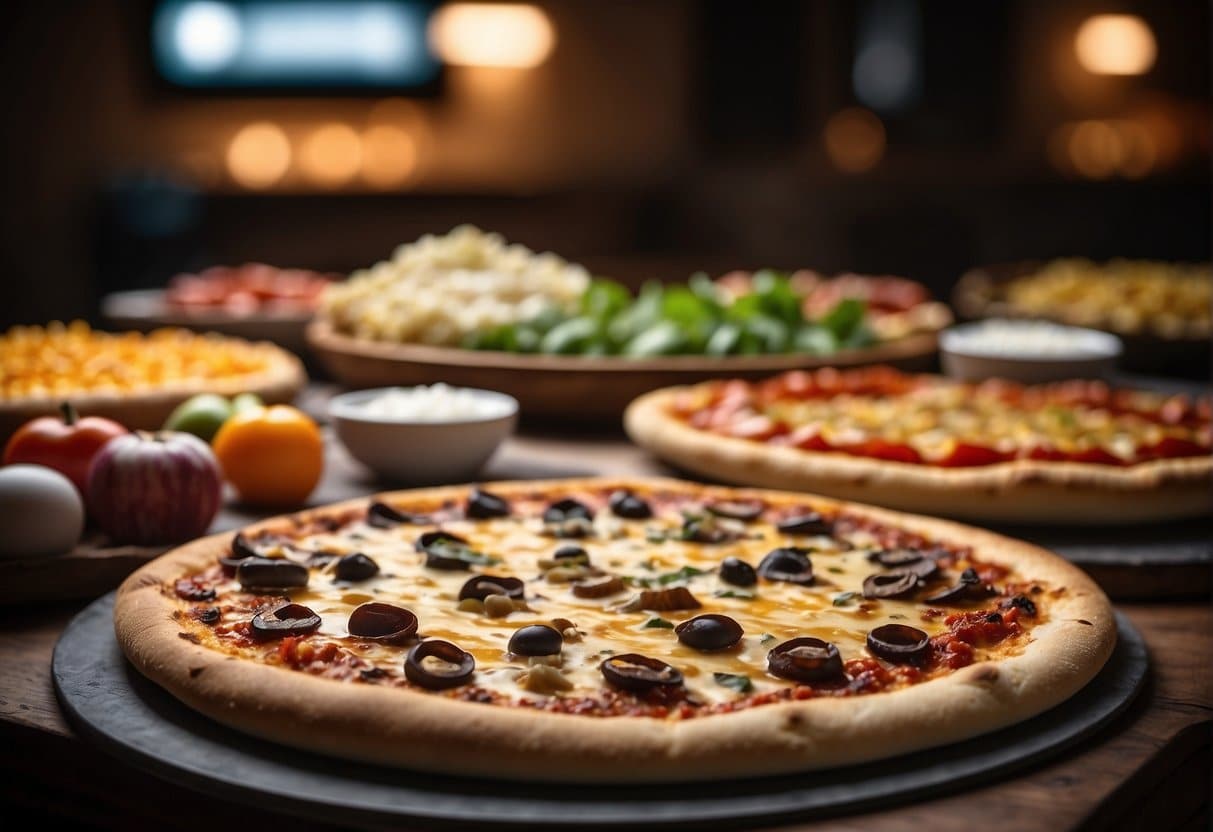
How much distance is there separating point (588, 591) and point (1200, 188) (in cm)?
899

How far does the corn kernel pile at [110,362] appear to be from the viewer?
369cm

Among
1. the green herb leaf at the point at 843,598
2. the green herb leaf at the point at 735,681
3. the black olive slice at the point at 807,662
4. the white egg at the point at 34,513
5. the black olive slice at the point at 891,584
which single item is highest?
the white egg at the point at 34,513

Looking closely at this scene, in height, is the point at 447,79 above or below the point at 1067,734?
above

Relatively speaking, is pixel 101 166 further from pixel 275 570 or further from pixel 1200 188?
pixel 275 570

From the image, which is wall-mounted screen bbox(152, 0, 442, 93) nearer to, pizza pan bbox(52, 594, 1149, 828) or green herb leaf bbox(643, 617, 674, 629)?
green herb leaf bbox(643, 617, 674, 629)

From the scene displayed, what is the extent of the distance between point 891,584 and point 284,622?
1.06 metres

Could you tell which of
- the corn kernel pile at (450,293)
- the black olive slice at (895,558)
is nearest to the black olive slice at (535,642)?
the black olive slice at (895,558)

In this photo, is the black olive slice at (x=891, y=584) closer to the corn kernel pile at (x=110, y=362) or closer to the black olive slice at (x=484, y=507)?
the black olive slice at (x=484, y=507)

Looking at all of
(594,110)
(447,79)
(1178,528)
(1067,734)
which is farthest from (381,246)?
(1067,734)

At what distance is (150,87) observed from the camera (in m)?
12.1

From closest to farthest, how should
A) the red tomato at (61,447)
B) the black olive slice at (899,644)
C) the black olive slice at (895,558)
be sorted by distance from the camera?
the black olive slice at (899,644) < the black olive slice at (895,558) < the red tomato at (61,447)

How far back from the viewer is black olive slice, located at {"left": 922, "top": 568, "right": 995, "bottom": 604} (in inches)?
93.9

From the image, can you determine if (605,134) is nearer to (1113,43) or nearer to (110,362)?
(1113,43)

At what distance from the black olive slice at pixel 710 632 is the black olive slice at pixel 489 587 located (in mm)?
341
